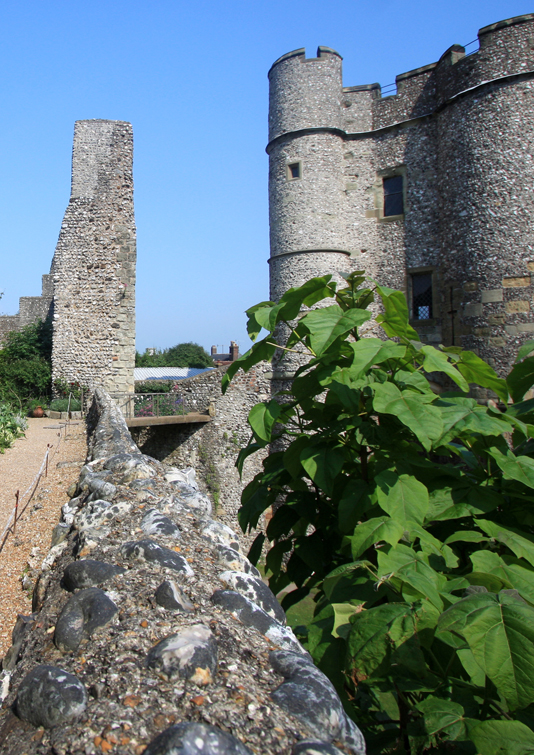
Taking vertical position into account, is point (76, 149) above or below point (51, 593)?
above

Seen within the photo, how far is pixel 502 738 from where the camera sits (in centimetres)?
109

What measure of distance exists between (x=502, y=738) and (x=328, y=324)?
3.97ft

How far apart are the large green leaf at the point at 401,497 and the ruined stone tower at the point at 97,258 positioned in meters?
14.7

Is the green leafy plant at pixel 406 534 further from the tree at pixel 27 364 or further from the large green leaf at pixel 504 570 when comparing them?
the tree at pixel 27 364

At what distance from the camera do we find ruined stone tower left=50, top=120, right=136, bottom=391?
15664 millimetres

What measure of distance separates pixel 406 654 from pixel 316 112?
13159mm

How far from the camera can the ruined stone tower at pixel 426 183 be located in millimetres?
10328

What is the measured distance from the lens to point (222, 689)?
108 centimetres

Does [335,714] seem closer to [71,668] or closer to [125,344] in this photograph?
[71,668]

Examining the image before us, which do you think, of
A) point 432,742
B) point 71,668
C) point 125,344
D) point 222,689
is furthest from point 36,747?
point 125,344

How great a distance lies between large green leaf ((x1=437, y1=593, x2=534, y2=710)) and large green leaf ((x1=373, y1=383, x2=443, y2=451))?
1.43 ft

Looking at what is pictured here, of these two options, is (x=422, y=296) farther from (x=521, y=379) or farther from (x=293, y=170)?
(x=521, y=379)

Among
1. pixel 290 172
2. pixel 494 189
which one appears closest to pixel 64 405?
pixel 290 172

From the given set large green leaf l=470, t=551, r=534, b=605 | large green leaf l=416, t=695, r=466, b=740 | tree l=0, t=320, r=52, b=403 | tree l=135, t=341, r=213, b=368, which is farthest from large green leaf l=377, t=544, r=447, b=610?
tree l=135, t=341, r=213, b=368
